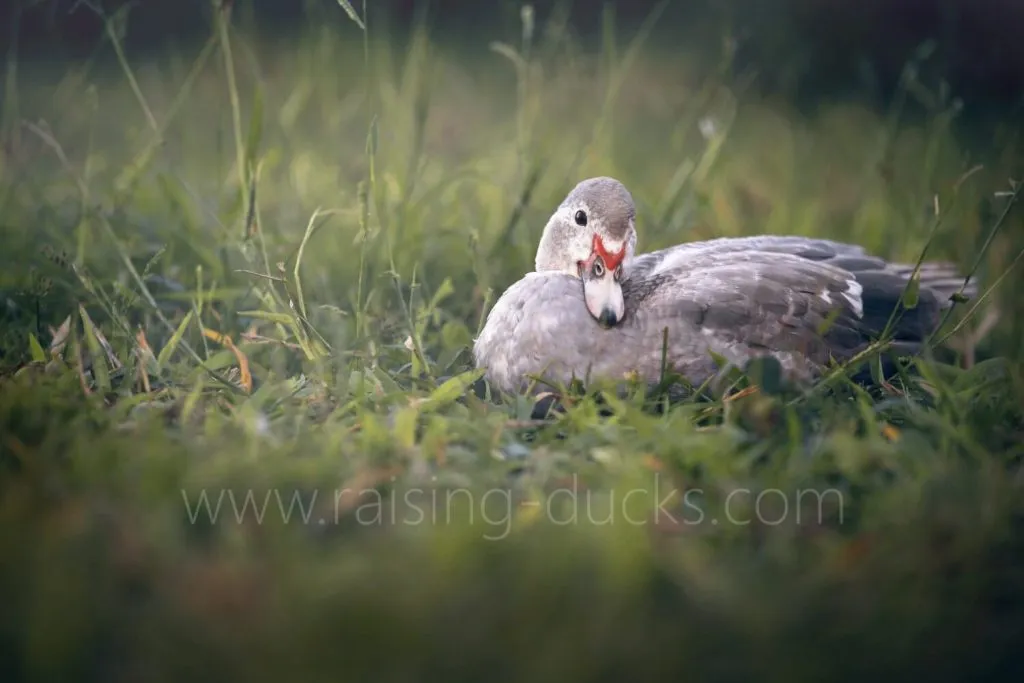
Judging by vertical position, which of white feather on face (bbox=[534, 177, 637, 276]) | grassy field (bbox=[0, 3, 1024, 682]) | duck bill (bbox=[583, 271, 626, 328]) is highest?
white feather on face (bbox=[534, 177, 637, 276])

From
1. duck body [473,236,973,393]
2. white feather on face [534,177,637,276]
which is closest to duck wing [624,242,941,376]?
duck body [473,236,973,393]

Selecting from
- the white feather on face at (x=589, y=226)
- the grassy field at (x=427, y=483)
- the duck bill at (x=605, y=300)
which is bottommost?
the grassy field at (x=427, y=483)

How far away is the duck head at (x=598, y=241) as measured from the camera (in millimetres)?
3023

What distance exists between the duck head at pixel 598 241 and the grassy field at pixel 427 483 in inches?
13.2

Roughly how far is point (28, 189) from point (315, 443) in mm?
2463

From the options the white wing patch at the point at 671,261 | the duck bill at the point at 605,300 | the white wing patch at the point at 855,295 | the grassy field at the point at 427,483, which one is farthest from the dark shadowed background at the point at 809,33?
the duck bill at the point at 605,300

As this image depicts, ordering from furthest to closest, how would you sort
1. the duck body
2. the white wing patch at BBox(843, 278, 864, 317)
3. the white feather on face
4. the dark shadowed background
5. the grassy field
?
the dark shadowed background → the white wing patch at BBox(843, 278, 864, 317) → the white feather on face → the duck body → the grassy field

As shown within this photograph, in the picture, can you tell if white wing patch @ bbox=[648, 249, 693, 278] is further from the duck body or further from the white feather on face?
the white feather on face

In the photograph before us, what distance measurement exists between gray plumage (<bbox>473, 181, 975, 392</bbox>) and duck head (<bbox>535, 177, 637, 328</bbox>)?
0.02 meters

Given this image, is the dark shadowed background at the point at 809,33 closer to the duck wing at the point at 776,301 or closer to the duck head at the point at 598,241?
the duck wing at the point at 776,301

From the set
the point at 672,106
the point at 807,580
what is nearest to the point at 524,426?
the point at 807,580

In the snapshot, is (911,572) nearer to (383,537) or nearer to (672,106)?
(383,537)

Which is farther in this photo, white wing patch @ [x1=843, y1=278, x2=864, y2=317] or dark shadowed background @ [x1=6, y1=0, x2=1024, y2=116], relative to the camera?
dark shadowed background @ [x1=6, y1=0, x2=1024, y2=116]

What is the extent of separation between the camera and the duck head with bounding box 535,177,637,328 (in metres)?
3.02
